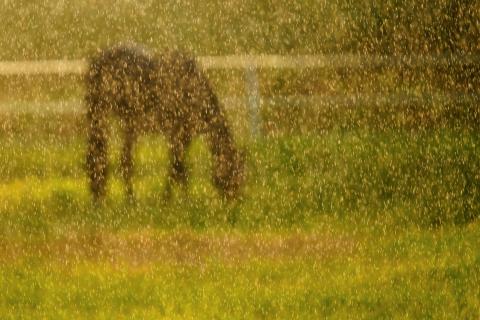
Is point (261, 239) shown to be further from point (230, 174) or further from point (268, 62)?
point (268, 62)

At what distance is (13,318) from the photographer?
13.4ft

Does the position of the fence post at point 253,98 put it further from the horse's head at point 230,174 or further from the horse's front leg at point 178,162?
the horse's head at point 230,174

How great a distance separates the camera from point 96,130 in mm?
6840

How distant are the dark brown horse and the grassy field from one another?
9.0 inches

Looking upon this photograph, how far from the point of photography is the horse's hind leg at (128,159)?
22.1 feet

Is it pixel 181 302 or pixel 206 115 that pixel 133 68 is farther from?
pixel 181 302

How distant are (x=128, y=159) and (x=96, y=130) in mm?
353

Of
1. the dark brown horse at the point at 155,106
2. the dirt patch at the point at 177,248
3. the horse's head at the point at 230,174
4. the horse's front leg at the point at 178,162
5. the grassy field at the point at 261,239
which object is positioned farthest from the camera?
the horse's front leg at the point at 178,162

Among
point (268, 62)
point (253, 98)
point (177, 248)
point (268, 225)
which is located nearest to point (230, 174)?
point (268, 225)

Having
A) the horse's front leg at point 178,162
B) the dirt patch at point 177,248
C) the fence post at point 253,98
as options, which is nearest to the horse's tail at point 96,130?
the horse's front leg at point 178,162

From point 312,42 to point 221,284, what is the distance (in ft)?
36.5

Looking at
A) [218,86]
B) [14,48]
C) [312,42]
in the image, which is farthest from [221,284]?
[14,48]

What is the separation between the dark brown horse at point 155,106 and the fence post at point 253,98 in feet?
7.94

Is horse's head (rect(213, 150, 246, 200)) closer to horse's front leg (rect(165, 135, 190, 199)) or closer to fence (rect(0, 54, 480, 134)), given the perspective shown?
horse's front leg (rect(165, 135, 190, 199))
